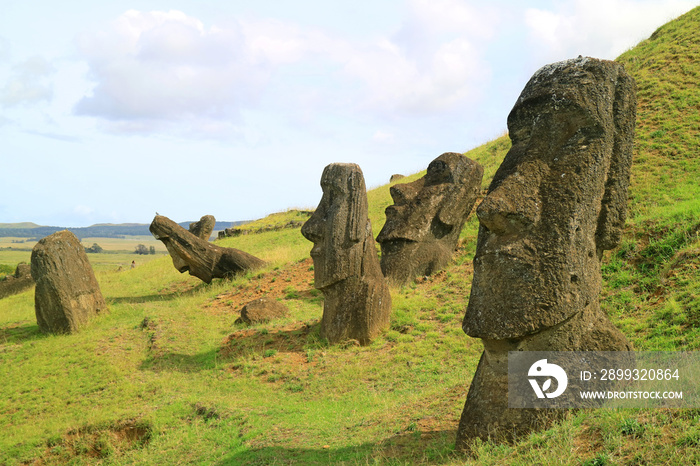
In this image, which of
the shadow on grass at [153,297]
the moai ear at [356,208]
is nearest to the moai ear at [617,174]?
the moai ear at [356,208]

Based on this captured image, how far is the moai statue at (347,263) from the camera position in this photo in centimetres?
1245

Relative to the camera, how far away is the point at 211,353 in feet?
43.0

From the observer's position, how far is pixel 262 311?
14844mm

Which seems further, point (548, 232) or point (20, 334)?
point (20, 334)

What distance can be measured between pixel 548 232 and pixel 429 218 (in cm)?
1038

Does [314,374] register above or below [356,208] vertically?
below

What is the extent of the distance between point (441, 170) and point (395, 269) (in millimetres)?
3399

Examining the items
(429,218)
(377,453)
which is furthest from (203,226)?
(377,453)

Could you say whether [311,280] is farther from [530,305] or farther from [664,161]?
[530,305]

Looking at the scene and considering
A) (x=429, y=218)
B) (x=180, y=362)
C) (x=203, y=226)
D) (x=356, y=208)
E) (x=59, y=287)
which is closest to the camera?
(x=356, y=208)

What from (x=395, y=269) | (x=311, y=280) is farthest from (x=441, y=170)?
(x=311, y=280)

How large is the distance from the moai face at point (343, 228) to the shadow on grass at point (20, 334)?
330 inches

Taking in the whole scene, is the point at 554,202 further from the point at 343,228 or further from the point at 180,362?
the point at 180,362

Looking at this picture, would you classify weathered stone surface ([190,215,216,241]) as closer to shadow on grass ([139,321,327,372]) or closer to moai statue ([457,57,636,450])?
shadow on grass ([139,321,327,372])
